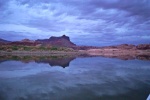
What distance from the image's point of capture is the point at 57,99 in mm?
10062

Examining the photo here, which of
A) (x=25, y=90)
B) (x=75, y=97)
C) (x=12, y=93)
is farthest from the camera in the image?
(x=25, y=90)

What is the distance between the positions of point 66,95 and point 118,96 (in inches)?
117

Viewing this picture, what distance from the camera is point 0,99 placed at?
32.3 ft

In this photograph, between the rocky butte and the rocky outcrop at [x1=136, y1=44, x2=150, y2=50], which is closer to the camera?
the rocky butte

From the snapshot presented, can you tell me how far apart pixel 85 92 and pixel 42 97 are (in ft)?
9.11

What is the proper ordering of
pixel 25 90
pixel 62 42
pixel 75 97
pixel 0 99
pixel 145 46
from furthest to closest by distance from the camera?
pixel 62 42 → pixel 145 46 → pixel 25 90 → pixel 75 97 → pixel 0 99

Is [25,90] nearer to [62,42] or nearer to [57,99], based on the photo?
[57,99]

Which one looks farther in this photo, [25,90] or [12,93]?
[25,90]

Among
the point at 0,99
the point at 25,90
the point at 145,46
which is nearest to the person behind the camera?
the point at 0,99

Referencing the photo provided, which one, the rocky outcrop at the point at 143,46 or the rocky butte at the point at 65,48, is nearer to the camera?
the rocky butte at the point at 65,48

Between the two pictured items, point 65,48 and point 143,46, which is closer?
point 65,48

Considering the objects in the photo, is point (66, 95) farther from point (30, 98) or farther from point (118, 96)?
point (118, 96)

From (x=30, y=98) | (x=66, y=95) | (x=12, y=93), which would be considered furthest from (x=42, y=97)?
(x=12, y=93)

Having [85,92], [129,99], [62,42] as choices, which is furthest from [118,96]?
[62,42]
